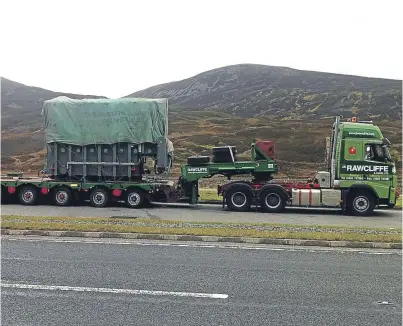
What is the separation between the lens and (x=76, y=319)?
540 cm

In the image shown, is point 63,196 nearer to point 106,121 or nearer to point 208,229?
point 106,121

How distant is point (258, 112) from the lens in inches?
5551

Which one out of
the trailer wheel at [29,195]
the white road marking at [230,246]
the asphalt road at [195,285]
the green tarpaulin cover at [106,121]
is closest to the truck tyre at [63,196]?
the trailer wheel at [29,195]

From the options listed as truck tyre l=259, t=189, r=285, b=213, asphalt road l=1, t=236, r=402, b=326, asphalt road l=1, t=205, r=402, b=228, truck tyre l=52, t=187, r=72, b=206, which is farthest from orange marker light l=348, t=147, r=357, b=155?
truck tyre l=52, t=187, r=72, b=206

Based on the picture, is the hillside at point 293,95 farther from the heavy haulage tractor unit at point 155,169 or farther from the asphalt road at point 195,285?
the asphalt road at point 195,285

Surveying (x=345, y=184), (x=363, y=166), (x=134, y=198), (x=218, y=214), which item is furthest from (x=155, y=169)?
(x=363, y=166)

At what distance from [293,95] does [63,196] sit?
471 ft

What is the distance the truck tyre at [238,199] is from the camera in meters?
17.6

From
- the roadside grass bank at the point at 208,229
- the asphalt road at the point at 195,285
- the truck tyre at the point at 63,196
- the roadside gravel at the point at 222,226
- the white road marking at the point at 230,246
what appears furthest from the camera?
the truck tyre at the point at 63,196

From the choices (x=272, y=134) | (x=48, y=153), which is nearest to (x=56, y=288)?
(x=48, y=153)

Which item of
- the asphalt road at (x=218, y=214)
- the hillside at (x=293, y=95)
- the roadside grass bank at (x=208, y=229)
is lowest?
the asphalt road at (x=218, y=214)

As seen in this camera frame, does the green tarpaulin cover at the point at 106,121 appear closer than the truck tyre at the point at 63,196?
Yes

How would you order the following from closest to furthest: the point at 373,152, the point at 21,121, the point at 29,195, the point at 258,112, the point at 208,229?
1. the point at 208,229
2. the point at 373,152
3. the point at 29,195
4. the point at 21,121
5. the point at 258,112

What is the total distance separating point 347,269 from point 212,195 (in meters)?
14.9
